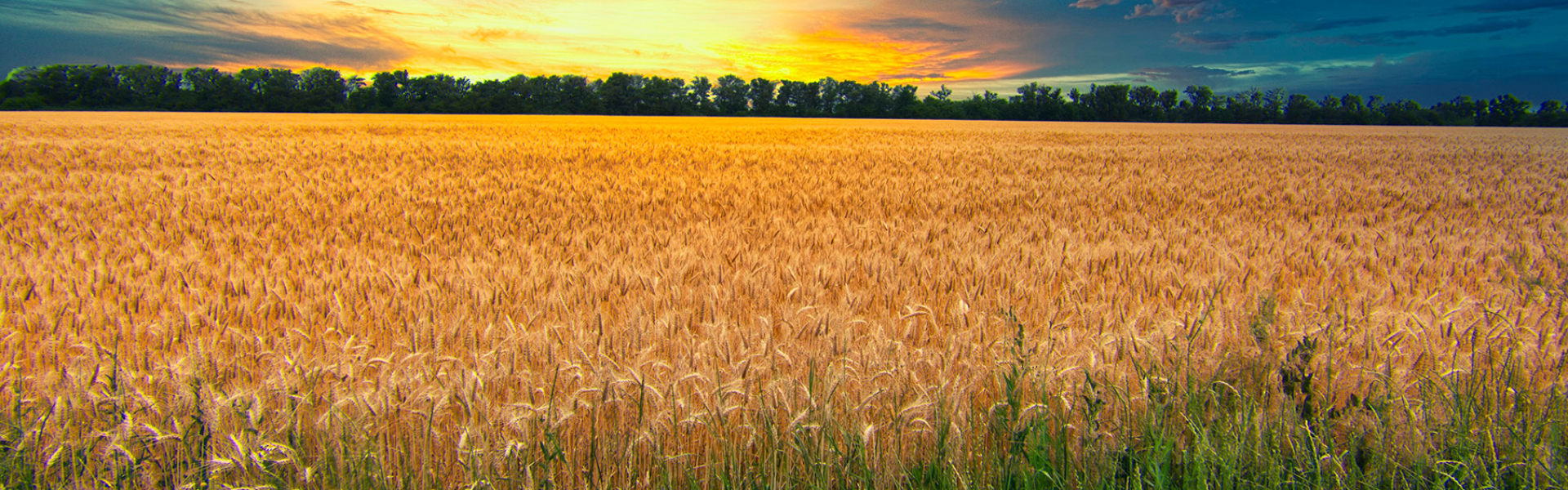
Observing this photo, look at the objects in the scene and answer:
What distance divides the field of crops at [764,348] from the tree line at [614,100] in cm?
6888

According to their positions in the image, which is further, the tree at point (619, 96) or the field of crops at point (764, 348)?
the tree at point (619, 96)

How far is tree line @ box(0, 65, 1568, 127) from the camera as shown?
Result: 221ft

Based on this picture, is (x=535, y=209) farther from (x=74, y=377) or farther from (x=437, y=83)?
(x=437, y=83)

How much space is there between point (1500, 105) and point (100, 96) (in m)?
136

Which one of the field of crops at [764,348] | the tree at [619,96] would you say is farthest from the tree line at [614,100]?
the field of crops at [764,348]

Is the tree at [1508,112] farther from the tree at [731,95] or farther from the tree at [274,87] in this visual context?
the tree at [274,87]

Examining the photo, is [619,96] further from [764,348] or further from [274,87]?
[764,348]

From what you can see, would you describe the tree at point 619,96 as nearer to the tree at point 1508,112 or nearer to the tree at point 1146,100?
the tree at point 1146,100

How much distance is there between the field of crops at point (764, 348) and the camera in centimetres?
177

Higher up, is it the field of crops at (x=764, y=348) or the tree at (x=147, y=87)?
the tree at (x=147, y=87)

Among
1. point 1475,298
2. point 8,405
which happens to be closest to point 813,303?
point 8,405

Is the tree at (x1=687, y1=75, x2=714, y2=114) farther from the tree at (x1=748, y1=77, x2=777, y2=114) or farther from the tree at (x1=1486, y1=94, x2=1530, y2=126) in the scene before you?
the tree at (x1=1486, y1=94, x2=1530, y2=126)

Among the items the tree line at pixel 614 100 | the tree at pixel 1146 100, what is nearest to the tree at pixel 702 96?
the tree line at pixel 614 100

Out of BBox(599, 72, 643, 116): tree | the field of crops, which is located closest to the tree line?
BBox(599, 72, 643, 116): tree
